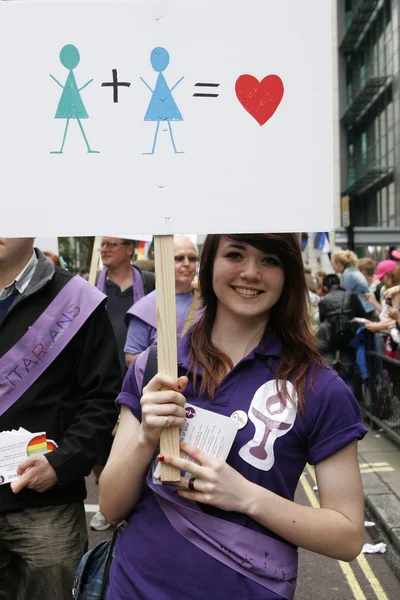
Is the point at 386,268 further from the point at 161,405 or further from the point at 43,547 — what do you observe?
the point at 161,405

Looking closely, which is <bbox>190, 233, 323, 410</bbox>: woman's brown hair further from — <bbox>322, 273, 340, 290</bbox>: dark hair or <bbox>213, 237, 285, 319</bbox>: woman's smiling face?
<bbox>322, 273, 340, 290</bbox>: dark hair

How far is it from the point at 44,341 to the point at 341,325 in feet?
23.1

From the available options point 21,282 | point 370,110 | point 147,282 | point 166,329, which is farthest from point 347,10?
point 166,329

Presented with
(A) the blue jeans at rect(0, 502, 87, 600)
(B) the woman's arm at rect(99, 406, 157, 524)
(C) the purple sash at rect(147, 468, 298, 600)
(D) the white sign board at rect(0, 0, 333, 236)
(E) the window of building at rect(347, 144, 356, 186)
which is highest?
(E) the window of building at rect(347, 144, 356, 186)

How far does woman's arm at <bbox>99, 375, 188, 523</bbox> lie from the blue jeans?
0.75 meters

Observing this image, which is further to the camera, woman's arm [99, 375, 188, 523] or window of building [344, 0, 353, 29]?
window of building [344, 0, 353, 29]

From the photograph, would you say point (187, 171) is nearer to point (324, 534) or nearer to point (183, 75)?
point (183, 75)

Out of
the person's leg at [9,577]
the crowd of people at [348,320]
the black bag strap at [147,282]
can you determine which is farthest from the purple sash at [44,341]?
the crowd of people at [348,320]

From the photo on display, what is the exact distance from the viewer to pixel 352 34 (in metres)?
35.4

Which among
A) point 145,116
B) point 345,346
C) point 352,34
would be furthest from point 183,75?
→ point 352,34

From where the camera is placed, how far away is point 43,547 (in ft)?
9.18

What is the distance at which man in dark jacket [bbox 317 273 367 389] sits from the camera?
9539 millimetres

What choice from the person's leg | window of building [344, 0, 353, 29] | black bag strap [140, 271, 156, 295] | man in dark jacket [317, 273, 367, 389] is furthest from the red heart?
window of building [344, 0, 353, 29]

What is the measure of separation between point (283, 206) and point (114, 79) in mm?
535
